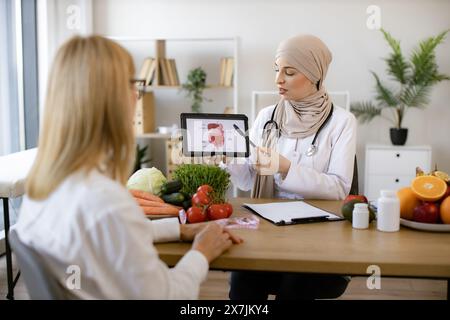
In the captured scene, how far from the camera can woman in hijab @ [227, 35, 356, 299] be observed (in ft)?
7.00

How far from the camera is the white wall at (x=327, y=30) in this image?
4.89 meters

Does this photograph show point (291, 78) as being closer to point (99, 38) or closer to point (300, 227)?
point (300, 227)

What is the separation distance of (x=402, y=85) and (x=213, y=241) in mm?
3958

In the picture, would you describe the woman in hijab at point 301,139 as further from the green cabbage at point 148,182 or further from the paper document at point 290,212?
the green cabbage at point 148,182

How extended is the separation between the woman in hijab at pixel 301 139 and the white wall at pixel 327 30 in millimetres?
2622

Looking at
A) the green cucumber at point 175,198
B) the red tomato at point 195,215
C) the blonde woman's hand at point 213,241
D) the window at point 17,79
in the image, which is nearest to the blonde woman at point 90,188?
the blonde woman's hand at point 213,241

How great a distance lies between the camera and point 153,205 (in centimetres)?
175

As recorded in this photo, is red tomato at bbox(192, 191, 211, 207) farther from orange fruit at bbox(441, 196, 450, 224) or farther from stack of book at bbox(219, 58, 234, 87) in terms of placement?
stack of book at bbox(219, 58, 234, 87)

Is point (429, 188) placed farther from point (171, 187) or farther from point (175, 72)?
point (175, 72)

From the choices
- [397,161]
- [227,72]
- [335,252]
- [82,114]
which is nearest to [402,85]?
[397,161]

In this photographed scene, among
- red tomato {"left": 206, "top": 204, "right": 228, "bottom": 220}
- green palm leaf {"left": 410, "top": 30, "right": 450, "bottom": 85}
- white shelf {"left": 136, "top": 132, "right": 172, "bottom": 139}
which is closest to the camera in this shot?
red tomato {"left": 206, "top": 204, "right": 228, "bottom": 220}

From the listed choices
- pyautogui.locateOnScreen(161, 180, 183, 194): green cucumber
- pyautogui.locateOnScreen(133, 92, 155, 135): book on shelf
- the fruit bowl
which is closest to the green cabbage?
pyautogui.locateOnScreen(161, 180, 183, 194): green cucumber

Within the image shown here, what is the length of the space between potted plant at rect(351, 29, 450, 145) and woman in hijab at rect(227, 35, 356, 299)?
2.45m
